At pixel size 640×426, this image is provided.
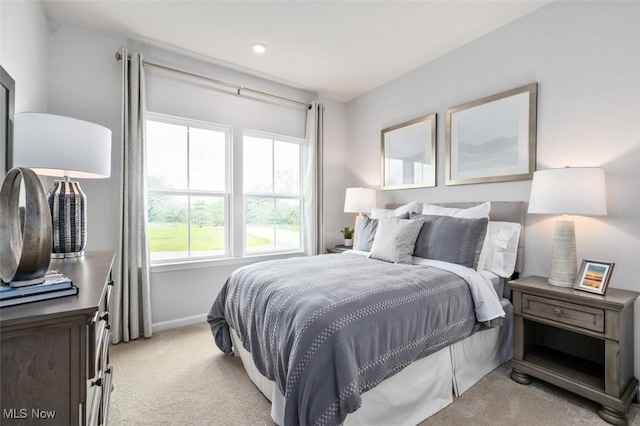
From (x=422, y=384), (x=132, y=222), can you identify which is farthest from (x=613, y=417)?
(x=132, y=222)

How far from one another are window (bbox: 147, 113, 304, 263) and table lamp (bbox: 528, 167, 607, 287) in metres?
2.71

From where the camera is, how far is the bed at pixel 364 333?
1295mm

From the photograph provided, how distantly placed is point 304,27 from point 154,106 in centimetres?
166

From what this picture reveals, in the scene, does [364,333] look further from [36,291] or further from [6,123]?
[6,123]

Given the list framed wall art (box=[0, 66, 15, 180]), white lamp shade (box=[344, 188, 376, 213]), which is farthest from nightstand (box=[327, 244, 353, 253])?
framed wall art (box=[0, 66, 15, 180])

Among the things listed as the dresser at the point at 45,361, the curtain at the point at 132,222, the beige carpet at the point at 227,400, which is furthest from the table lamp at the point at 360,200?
the dresser at the point at 45,361

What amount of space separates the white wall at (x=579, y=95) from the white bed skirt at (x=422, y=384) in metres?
0.87

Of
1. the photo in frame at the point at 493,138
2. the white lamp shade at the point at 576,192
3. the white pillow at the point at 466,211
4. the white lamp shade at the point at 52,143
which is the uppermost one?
the photo in frame at the point at 493,138

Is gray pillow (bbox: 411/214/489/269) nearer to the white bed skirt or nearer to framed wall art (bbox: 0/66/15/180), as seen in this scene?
the white bed skirt

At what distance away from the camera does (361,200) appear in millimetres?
3676

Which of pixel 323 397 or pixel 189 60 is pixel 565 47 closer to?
pixel 323 397

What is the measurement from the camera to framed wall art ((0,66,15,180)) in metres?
1.35

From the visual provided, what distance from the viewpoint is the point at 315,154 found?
3.92 m

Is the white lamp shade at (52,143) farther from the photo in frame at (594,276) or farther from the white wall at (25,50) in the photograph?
the photo in frame at (594,276)
